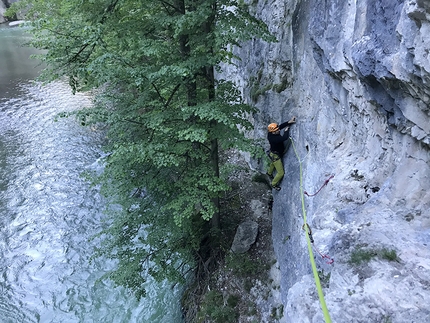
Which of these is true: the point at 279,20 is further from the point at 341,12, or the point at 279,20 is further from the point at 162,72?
the point at 162,72

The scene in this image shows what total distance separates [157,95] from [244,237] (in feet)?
14.8

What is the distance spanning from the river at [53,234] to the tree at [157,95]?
7.45 feet

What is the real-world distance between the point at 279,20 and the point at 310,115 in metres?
2.75

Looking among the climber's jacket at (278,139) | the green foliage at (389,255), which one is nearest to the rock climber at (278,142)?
the climber's jacket at (278,139)

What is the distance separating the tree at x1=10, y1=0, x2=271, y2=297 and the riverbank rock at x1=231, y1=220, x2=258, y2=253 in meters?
1.14

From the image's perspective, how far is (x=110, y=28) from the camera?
22.9 feet

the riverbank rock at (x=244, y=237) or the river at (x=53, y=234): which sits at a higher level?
the riverbank rock at (x=244, y=237)

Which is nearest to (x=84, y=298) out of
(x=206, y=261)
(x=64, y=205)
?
(x=206, y=261)

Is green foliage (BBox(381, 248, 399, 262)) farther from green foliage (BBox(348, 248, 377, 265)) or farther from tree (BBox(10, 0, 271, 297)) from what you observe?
tree (BBox(10, 0, 271, 297))

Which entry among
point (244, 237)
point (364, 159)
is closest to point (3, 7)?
point (244, 237)

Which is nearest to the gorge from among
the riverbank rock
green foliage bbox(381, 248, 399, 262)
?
green foliage bbox(381, 248, 399, 262)

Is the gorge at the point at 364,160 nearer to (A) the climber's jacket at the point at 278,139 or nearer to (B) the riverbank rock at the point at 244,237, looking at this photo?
(A) the climber's jacket at the point at 278,139

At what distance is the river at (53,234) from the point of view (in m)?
9.54

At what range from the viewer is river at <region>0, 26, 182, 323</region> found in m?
9.54
